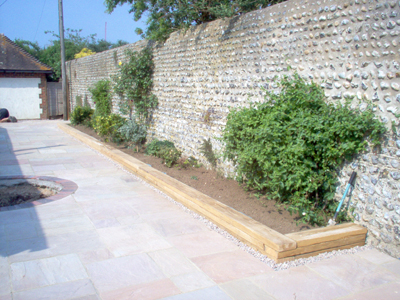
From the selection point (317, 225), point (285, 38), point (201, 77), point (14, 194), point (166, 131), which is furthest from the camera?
point (166, 131)

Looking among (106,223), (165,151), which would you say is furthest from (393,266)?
(165,151)

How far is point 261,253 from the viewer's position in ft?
13.3

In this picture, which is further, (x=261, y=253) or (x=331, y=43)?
(x=331, y=43)

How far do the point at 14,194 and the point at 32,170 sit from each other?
172 cm

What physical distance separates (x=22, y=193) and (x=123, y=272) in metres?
3.73

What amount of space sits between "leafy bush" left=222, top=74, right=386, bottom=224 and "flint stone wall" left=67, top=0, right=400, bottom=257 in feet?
0.58

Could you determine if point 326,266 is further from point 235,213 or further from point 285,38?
point 285,38

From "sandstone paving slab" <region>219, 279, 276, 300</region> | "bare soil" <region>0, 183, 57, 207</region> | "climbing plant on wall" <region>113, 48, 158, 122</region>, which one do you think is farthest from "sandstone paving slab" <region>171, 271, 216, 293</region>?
"climbing plant on wall" <region>113, 48, 158, 122</region>

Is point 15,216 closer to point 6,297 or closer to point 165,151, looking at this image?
point 6,297

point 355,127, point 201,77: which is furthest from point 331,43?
point 201,77

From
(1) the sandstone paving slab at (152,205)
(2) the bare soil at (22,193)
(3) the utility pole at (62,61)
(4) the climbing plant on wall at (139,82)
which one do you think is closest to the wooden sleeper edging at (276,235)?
(1) the sandstone paving slab at (152,205)

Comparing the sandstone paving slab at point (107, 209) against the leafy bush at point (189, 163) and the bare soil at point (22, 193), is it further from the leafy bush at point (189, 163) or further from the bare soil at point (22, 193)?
the leafy bush at point (189, 163)

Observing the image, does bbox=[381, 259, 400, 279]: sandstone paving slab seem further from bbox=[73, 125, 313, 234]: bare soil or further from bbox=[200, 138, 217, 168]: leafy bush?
bbox=[200, 138, 217, 168]: leafy bush

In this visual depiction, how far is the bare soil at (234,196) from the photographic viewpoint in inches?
189
